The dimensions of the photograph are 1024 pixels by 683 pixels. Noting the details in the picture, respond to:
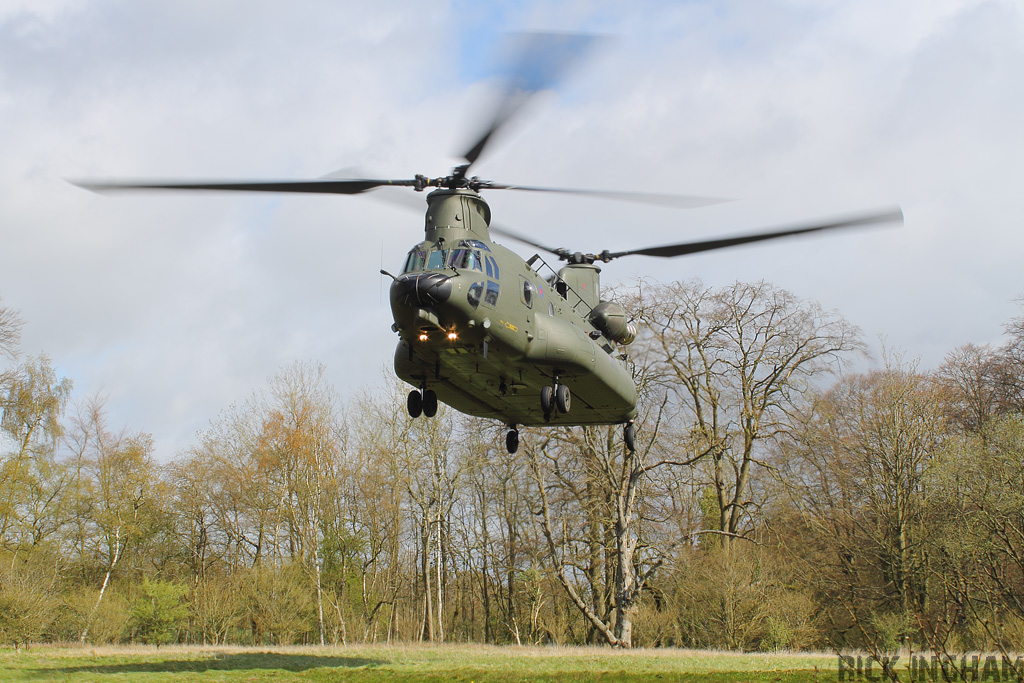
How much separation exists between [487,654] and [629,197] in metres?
12.9

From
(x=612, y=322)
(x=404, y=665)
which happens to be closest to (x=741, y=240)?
(x=612, y=322)

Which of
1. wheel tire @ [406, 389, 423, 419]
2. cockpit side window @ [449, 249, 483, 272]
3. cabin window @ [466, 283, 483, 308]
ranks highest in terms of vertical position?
cockpit side window @ [449, 249, 483, 272]

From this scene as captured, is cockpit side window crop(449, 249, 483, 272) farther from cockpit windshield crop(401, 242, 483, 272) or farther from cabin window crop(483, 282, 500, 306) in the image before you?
cabin window crop(483, 282, 500, 306)

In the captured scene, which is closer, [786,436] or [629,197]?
[629,197]

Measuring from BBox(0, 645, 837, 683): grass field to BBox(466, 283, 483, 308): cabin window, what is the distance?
23.1ft

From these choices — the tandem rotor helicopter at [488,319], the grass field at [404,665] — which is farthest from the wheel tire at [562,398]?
the grass field at [404,665]

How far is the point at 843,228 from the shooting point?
40.1ft

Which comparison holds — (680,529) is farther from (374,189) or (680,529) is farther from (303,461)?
(374,189)

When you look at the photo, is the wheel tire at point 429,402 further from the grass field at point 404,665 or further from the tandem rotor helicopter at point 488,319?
the grass field at point 404,665

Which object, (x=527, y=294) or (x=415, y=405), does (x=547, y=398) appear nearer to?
(x=527, y=294)

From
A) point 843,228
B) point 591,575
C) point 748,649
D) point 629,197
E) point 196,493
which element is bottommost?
point 748,649

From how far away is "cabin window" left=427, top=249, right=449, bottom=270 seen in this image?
1191 cm

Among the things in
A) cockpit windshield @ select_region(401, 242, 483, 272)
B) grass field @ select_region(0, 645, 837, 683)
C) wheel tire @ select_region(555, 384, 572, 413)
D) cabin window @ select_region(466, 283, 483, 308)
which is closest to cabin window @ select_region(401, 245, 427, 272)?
cockpit windshield @ select_region(401, 242, 483, 272)

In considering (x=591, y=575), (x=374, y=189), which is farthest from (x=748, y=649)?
(x=374, y=189)
